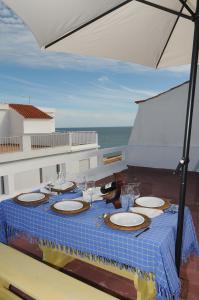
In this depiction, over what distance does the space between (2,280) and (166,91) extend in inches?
258

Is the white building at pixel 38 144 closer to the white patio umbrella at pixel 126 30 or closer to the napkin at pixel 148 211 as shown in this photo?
the white patio umbrella at pixel 126 30

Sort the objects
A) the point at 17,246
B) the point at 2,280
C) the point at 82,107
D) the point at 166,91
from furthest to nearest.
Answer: the point at 82,107 → the point at 166,91 → the point at 17,246 → the point at 2,280

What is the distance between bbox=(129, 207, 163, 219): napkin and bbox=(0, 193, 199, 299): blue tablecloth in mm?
42

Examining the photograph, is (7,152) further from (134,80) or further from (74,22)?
(134,80)

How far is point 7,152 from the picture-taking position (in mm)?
12328

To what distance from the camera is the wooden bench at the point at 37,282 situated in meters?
1.53

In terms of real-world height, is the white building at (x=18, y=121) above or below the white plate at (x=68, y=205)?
above

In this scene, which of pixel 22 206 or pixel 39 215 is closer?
pixel 39 215

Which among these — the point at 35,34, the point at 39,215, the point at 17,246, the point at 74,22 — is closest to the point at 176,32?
the point at 74,22

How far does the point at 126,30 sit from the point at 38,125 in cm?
1692

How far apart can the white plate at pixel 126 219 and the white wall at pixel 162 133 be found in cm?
547

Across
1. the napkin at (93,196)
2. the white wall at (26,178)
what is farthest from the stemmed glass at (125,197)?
the white wall at (26,178)

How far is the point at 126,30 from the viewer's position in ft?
7.60

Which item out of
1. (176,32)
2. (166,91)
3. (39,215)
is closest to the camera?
(39,215)
